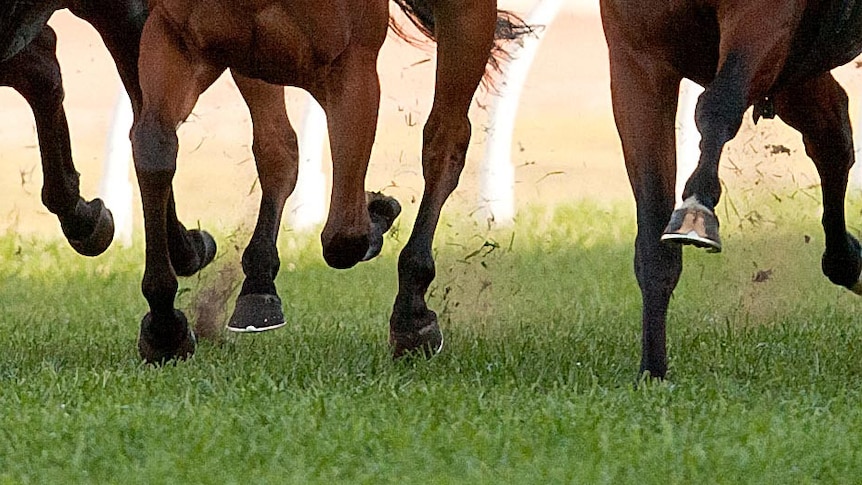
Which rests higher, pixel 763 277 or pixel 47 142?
pixel 47 142

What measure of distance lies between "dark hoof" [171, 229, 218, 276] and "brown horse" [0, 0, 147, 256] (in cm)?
39

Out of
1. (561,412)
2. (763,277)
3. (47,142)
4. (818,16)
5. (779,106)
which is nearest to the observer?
A: (561,412)

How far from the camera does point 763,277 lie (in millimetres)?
9039

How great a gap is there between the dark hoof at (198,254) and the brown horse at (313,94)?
16 cm

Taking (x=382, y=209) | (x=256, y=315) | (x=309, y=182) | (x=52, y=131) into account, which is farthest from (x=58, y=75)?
(x=309, y=182)

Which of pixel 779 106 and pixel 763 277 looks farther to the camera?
pixel 763 277

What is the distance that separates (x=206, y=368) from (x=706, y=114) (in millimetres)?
1920

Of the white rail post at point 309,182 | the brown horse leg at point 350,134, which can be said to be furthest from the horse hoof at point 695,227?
the white rail post at point 309,182

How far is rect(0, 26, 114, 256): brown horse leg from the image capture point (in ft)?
23.7

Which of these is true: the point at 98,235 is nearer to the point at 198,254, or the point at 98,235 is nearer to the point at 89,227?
the point at 89,227

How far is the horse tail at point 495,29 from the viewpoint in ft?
23.0

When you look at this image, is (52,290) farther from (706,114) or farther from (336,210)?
(706,114)

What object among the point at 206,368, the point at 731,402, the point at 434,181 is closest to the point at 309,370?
the point at 206,368

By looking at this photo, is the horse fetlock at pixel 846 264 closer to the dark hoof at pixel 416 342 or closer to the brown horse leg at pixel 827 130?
the brown horse leg at pixel 827 130
